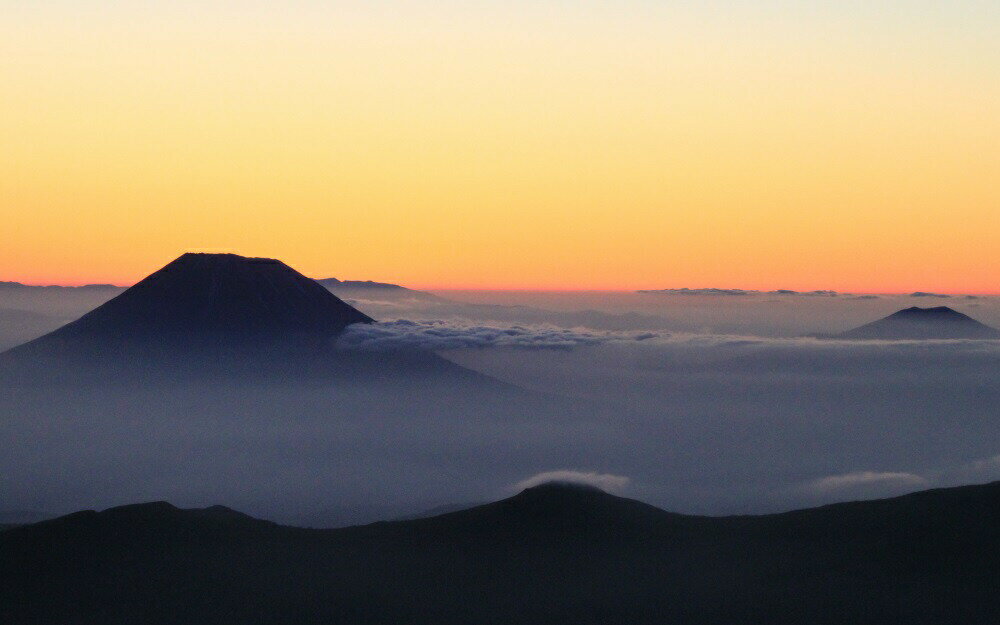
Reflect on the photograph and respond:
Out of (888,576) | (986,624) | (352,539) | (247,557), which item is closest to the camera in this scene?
(986,624)

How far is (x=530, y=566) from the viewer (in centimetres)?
11881

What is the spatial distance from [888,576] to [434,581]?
54595 millimetres

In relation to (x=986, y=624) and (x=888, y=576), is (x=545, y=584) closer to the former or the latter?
(x=888, y=576)

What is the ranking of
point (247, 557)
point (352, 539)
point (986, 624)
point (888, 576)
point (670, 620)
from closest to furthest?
point (986, 624)
point (670, 620)
point (888, 576)
point (247, 557)
point (352, 539)

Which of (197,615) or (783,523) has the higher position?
(783,523)

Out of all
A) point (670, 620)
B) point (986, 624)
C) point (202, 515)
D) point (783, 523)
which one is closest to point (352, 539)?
point (202, 515)

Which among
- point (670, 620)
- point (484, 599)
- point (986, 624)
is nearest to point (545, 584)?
point (484, 599)

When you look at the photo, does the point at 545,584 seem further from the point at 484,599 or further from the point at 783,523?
the point at 783,523

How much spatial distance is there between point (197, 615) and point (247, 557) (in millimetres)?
17389

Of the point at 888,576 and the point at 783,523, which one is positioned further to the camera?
the point at 783,523

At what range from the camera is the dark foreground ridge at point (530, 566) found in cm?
10175

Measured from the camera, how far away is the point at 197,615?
10369 centimetres

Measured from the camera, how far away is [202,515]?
5276 inches

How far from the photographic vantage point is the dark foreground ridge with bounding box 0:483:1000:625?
102 m
